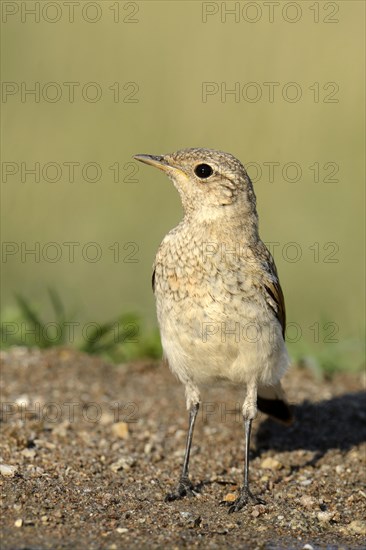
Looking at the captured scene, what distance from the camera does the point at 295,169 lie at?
1314 centimetres

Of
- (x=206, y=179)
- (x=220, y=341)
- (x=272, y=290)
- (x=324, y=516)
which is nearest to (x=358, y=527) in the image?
(x=324, y=516)

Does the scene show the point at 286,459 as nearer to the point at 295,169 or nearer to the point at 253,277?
the point at 253,277

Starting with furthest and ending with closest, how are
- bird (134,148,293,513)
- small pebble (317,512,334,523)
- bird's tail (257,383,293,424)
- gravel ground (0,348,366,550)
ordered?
bird's tail (257,383,293,424)
bird (134,148,293,513)
small pebble (317,512,334,523)
gravel ground (0,348,366,550)

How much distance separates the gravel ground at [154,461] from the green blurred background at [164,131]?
2.13 m

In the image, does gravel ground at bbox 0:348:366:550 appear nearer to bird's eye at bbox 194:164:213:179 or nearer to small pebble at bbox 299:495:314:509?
small pebble at bbox 299:495:314:509

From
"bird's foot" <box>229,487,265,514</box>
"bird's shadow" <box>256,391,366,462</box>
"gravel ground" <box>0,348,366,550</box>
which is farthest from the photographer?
"bird's shadow" <box>256,391,366,462</box>

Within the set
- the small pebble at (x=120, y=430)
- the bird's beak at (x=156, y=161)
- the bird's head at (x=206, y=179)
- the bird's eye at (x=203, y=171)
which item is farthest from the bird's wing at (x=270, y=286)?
the small pebble at (x=120, y=430)

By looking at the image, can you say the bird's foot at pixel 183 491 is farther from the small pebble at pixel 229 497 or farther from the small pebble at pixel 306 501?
the small pebble at pixel 306 501

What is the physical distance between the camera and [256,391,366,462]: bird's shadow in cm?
803

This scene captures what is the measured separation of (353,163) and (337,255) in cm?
177

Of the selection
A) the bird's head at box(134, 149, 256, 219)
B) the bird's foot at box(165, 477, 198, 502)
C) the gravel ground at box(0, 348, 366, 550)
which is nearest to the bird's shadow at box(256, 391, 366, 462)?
the gravel ground at box(0, 348, 366, 550)

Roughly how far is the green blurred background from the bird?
3940 mm

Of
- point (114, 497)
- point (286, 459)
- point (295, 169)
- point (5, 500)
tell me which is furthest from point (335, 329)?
point (5, 500)

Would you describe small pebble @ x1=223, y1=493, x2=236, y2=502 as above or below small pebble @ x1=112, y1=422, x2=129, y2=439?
below
